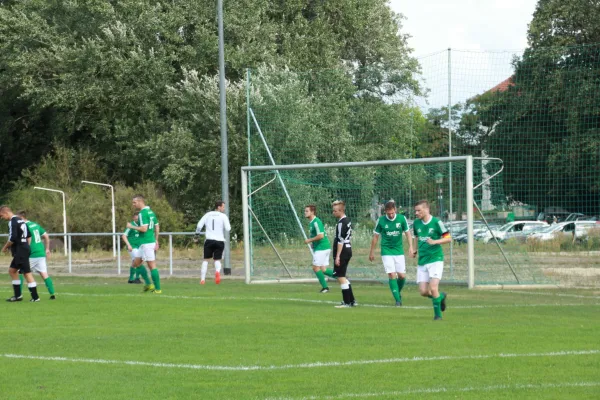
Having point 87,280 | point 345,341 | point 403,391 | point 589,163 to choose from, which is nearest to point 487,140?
point 589,163

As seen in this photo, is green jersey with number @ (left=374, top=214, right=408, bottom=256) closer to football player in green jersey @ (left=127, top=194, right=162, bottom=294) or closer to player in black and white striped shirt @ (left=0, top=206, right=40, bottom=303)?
football player in green jersey @ (left=127, top=194, right=162, bottom=294)

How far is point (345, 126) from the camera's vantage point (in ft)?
90.2

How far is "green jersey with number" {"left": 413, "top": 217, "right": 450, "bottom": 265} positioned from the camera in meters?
14.7

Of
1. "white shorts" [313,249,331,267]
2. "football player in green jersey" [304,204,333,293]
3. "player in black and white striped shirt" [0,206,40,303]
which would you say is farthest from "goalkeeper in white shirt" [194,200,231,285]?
"player in black and white striped shirt" [0,206,40,303]

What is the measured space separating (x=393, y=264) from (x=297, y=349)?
675 cm

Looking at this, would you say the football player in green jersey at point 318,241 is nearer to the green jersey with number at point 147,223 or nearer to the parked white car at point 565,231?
the green jersey with number at point 147,223

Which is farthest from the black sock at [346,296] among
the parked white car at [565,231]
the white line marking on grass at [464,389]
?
the white line marking on grass at [464,389]

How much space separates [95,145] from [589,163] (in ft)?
102

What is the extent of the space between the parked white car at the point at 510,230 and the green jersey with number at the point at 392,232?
5.10 meters

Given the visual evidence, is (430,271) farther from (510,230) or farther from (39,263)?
(510,230)

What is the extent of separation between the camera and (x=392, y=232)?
17.8 m

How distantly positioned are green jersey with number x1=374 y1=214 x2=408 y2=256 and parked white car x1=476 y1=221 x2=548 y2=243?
5096mm

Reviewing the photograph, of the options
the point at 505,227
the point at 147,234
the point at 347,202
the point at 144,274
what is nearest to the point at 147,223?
the point at 147,234

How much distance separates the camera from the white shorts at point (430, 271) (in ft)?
48.2
